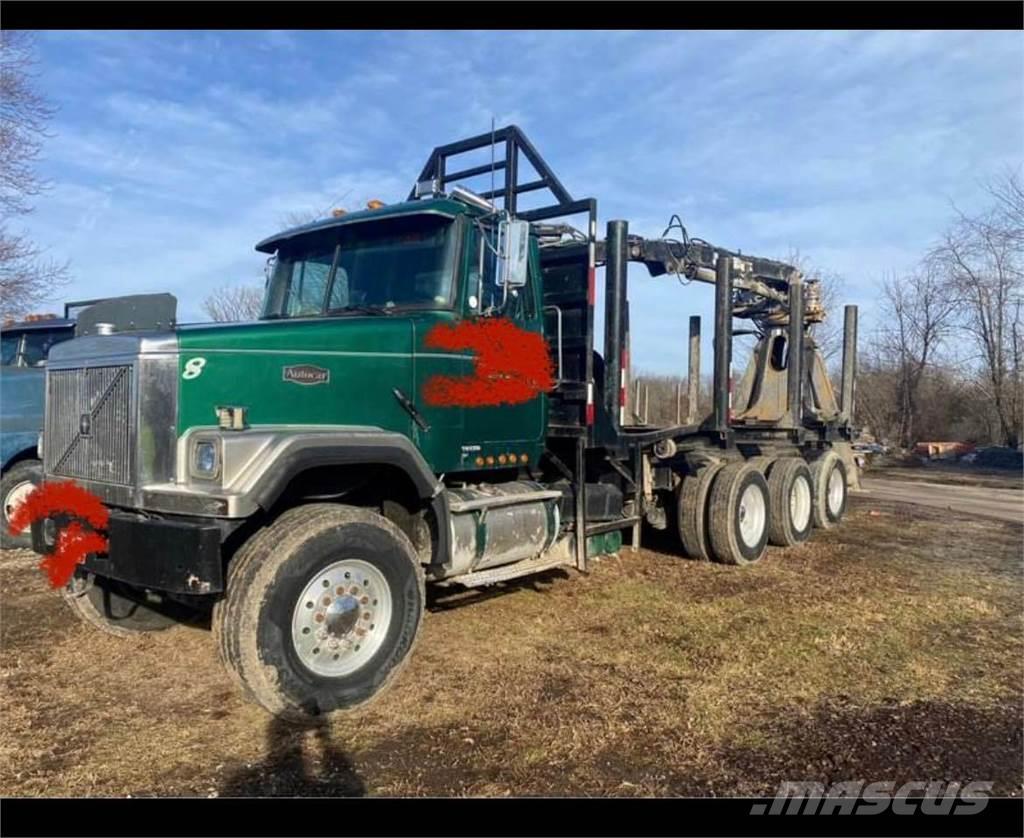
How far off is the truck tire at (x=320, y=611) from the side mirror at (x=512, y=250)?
2.03 metres

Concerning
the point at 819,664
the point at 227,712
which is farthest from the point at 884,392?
the point at 227,712

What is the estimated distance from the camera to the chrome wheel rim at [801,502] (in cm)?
994

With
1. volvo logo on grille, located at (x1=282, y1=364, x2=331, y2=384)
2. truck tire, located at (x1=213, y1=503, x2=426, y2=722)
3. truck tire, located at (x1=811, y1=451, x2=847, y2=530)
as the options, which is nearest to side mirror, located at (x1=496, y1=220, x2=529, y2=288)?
volvo logo on grille, located at (x1=282, y1=364, x2=331, y2=384)

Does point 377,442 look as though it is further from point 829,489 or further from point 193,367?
point 829,489

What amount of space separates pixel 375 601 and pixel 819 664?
2.86 metres

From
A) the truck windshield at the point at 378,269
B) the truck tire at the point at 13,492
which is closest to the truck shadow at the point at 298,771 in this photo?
the truck windshield at the point at 378,269

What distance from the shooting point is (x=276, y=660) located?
4.14 meters

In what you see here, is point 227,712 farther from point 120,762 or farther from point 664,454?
point 664,454

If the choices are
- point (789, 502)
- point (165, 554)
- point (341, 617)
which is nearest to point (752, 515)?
point (789, 502)

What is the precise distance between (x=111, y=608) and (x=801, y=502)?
25.6ft

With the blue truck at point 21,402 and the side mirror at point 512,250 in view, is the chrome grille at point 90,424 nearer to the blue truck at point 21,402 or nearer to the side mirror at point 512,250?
A: the side mirror at point 512,250

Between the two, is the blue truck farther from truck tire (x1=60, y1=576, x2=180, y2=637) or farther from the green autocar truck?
the green autocar truck

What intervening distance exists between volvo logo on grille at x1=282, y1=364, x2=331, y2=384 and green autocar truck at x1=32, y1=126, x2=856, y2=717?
0.01m

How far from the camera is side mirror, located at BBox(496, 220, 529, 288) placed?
571 centimetres
